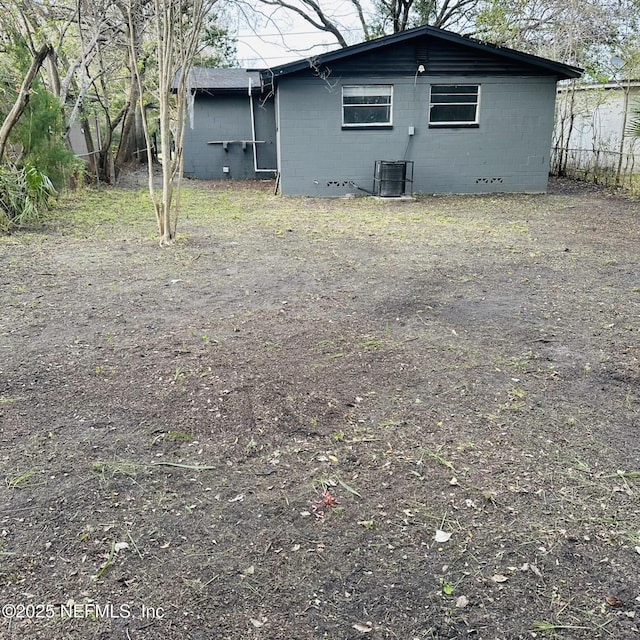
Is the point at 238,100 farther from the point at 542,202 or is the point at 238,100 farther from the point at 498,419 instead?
the point at 498,419

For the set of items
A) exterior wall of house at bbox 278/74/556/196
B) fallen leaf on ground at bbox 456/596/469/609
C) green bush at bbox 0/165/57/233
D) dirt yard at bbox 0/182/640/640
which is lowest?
fallen leaf on ground at bbox 456/596/469/609

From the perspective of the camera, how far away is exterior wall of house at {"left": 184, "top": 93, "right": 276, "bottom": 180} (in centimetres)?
1489

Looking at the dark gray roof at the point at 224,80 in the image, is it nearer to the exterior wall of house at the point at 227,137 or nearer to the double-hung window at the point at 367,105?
the exterior wall of house at the point at 227,137

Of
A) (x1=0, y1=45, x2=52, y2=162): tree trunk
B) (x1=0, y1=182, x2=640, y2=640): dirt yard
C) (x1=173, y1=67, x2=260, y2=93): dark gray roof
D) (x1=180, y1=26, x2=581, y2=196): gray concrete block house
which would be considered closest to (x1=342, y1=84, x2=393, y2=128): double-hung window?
(x1=180, y1=26, x2=581, y2=196): gray concrete block house

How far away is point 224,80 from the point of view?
15.4 metres

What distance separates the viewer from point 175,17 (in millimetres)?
6398

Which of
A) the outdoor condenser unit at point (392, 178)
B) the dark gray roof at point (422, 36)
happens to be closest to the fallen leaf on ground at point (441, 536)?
the outdoor condenser unit at point (392, 178)

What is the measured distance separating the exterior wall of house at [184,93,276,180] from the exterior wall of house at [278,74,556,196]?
374cm

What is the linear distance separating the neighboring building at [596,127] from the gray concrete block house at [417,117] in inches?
71.0

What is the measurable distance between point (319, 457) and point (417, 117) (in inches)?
420

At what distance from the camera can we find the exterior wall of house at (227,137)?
1489 cm

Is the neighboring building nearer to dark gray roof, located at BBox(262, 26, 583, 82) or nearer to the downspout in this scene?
dark gray roof, located at BBox(262, 26, 583, 82)

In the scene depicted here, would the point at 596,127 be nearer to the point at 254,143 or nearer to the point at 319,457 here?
the point at 254,143

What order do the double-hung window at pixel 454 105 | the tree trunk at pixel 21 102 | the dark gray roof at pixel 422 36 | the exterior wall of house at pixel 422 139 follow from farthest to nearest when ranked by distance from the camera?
the double-hung window at pixel 454 105, the exterior wall of house at pixel 422 139, the dark gray roof at pixel 422 36, the tree trunk at pixel 21 102
